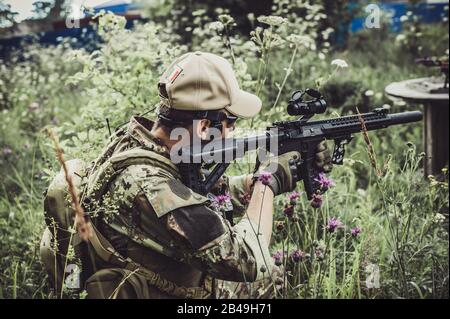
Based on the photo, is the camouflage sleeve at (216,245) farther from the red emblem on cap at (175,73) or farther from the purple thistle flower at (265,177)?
the red emblem on cap at (175,73)

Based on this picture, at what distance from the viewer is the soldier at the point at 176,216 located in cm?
209

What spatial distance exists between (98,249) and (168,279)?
29 centimetres

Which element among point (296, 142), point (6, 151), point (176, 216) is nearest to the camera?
point (176, 216)

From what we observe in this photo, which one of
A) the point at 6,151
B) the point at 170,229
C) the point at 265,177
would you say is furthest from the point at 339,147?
the point at 6,151

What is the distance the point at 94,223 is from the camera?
2217mm

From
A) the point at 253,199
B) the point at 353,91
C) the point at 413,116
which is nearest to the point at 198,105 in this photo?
the point at 253,199

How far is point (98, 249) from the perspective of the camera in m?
2.20

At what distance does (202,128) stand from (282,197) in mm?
1361

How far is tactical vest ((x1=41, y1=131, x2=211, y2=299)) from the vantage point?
2160 mm

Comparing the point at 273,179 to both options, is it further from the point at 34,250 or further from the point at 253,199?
the point at 34,250

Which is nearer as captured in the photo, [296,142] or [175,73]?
[175,73]

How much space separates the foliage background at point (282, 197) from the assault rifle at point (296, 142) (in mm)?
216

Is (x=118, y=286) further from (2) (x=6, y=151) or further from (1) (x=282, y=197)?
(2) (x=6, y=151)

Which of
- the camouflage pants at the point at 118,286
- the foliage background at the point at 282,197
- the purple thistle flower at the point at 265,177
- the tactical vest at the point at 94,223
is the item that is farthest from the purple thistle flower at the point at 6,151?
the purple thistle flower at the point at 265,177
